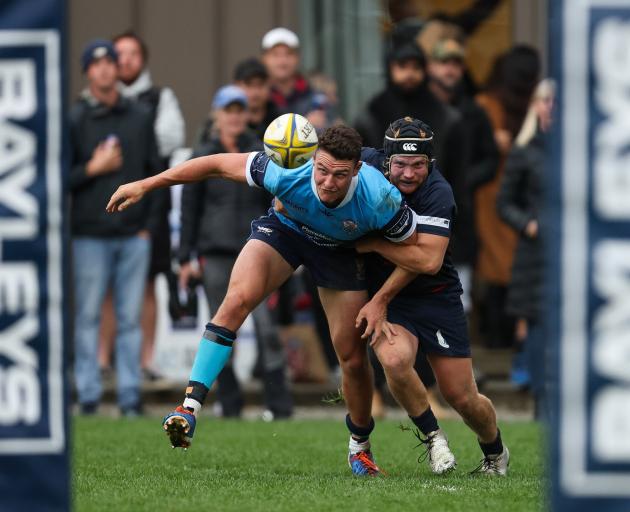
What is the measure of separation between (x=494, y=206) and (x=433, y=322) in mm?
6282

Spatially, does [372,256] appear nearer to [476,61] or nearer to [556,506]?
[556,506]

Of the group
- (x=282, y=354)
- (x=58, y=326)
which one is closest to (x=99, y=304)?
(x=282, y=354)

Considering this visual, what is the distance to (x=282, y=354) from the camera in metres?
12.3

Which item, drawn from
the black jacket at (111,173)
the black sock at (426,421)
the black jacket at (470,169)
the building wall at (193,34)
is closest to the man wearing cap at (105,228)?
Answer: the black jacket at (111,173)

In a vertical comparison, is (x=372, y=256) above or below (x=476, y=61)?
below

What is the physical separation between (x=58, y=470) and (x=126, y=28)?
10340 millimetres

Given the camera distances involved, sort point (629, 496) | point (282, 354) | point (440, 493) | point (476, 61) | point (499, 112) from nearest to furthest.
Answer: point (629, 496), point (440, 493), point (282, 354), point (499, 112), point (476, 61)

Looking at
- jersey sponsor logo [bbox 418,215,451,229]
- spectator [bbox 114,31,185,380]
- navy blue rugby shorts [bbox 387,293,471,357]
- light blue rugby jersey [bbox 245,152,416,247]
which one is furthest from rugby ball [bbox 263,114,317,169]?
spectator [bbox 114,31,185,380]

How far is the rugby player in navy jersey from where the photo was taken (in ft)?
27.3

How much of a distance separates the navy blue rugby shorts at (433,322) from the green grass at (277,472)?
0.67m

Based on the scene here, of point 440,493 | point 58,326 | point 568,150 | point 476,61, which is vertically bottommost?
point 440,493

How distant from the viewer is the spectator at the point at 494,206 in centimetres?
1447

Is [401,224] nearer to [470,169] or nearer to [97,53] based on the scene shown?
[97,53]

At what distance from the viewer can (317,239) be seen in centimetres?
848
